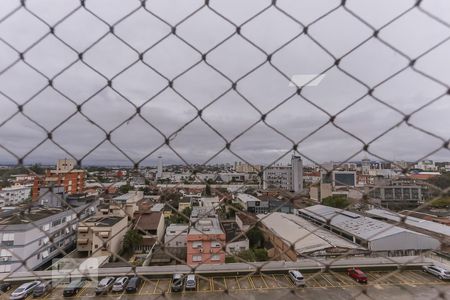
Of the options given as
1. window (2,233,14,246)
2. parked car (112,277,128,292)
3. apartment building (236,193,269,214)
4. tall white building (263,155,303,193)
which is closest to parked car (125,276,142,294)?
parked car (112,277,128,292)

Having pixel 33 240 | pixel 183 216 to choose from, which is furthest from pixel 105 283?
pixel 183 216

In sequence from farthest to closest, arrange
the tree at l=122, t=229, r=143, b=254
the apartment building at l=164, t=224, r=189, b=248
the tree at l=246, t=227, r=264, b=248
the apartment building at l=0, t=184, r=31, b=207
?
the tree at l=122, t=229, r=143, b=254 < the apartment building at l=0, t=184, r=31, b=207 < the tree at l=246, t=227, r=264, b=248 < the apartment building at l=164, t=224, r=189, b=248

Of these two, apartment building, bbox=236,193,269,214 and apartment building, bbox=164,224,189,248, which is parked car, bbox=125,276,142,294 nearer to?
apartment building, bbox=164,224,189,248

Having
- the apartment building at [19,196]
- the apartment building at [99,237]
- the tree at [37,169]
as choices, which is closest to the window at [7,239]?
the apartment building at [19,196]

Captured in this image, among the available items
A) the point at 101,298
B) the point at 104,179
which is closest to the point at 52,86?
the point at 104,179

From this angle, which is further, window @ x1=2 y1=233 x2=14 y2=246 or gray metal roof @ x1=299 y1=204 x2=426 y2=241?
window @ x1=2 y1=233 x2=14 y2=246

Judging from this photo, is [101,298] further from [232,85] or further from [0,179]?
[232,85]
